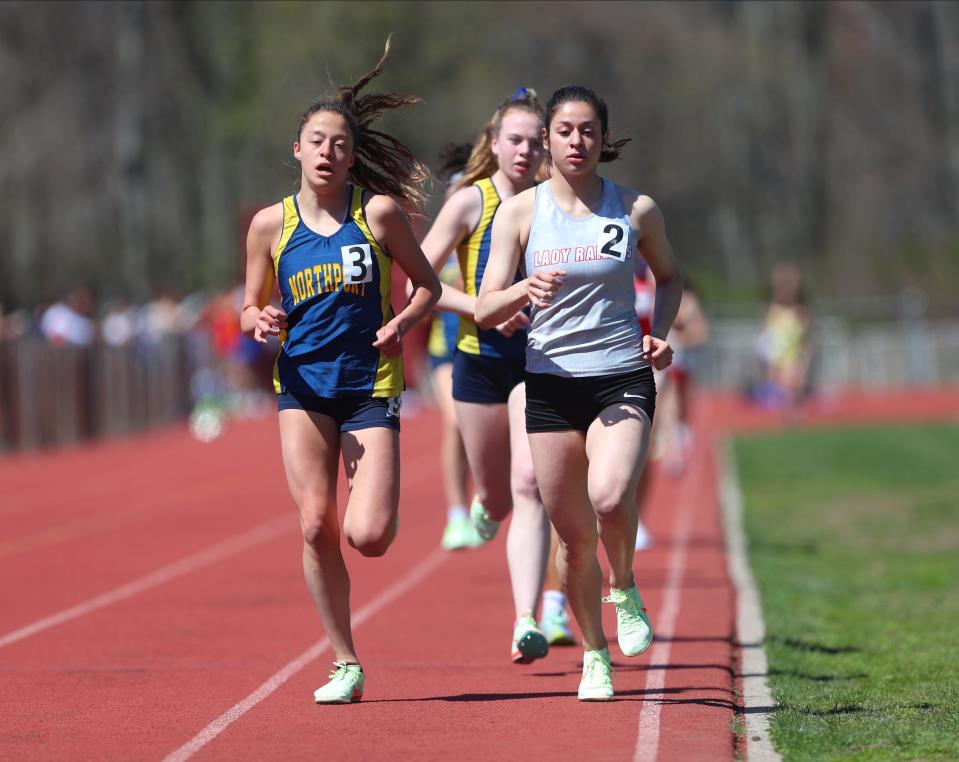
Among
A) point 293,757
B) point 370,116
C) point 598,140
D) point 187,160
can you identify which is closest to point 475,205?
point 370,116

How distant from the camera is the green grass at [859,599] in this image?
20.5 ft

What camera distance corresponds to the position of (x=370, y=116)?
22.9ft

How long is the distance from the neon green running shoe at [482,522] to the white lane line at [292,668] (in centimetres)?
93

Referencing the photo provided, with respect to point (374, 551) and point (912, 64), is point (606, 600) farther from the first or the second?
point (912, 64)

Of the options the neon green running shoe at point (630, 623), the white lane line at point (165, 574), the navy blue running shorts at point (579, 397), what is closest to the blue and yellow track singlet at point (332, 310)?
the navy blue running shorts at point (579, 397)

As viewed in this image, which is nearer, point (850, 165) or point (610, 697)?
point (610, 697)

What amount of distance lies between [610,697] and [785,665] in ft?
4.65

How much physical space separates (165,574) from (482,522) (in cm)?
431

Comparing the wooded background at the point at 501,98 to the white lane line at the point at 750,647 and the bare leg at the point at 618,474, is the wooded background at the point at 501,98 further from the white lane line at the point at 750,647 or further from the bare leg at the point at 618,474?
the bare leg at the point at 618,474

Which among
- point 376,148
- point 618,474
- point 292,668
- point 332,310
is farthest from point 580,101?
point 292,668

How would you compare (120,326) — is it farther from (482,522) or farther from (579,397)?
(579,397)

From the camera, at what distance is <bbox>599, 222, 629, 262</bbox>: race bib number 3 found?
634cm

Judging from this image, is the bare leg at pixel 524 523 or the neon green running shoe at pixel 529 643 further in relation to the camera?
the bare leg at pixel 524 523

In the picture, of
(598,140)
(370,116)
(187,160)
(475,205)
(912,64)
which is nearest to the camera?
(598,140)
